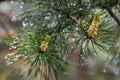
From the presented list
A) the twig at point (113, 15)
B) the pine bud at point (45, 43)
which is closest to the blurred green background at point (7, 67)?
the twig at point (113, 15)

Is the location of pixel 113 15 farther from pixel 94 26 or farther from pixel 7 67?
pixel 7 67

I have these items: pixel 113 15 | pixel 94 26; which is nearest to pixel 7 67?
pixel 113 15

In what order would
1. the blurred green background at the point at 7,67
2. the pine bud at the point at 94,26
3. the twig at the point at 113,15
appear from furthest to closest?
the blurred green background at the point at 7,67 → the twig at the point at 113,15 → the pine bud at the point at 94,26

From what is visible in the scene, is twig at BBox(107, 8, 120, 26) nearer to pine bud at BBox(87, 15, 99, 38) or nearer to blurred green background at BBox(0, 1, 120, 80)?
pine bud at BBox(87, 15, 99, 38)

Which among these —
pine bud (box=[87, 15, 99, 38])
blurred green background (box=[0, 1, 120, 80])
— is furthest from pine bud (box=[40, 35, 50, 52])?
blurred green background (box=[0, 1, 120, 80])

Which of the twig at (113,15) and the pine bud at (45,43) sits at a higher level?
the twig at (113,15)

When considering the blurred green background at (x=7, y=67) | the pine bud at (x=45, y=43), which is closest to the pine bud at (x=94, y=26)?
the pine bud at (x=45, y=43)

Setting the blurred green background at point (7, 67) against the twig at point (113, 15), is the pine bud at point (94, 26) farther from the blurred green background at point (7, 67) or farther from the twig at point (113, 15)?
the blurred green background at point (7, 67)

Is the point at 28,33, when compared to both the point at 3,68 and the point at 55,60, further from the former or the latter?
the point at 3,68

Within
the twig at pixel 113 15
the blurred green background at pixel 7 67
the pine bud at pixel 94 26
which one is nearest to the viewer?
the pine bud at pixel 94 26

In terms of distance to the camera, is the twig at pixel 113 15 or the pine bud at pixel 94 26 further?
the twig at pixel 113 15

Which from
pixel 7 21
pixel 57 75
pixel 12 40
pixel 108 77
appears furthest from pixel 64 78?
pixel 108 77

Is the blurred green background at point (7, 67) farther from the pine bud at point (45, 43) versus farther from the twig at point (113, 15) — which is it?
the pine bud at point (45, 43)

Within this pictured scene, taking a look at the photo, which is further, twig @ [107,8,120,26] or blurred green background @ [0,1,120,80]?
blurred green background @ [0,1,120,80]
